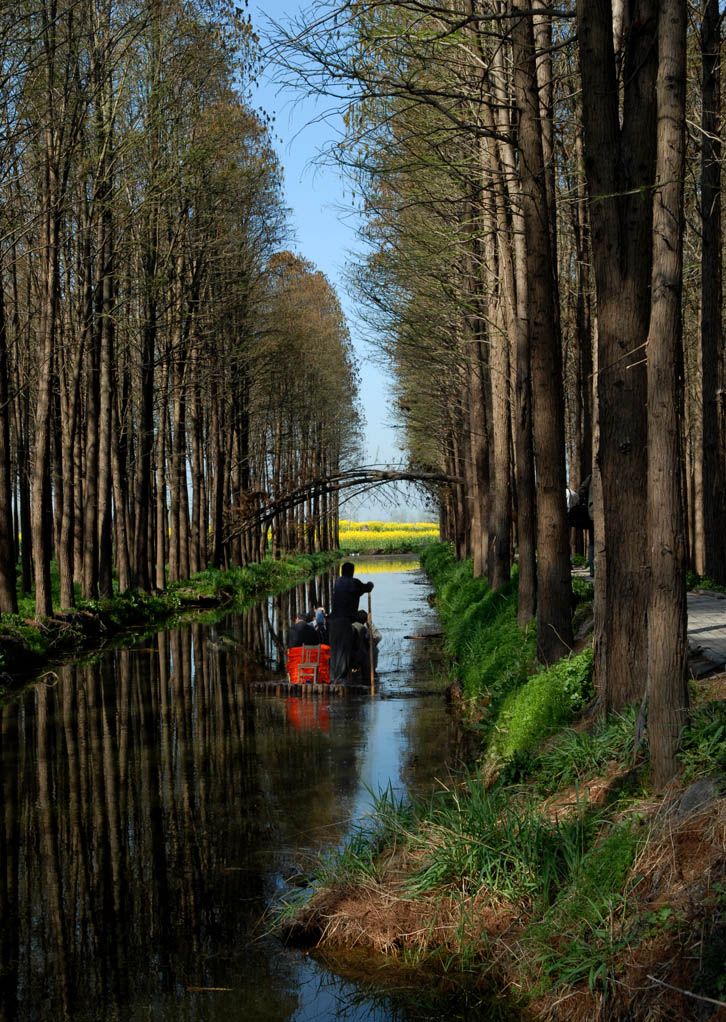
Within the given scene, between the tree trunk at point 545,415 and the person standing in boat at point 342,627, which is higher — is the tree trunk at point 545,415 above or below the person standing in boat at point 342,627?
A: above

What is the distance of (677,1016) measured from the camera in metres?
4.52

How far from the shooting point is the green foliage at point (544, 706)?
9.39 m

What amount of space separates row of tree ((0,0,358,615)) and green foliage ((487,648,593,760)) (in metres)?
10.5

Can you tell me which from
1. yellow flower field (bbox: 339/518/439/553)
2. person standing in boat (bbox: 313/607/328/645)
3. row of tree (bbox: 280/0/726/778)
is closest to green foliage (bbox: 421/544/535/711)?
row of tree (bbox: 280/0/726/778)

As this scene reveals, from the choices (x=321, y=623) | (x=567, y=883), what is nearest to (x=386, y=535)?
(x=321, y=623)

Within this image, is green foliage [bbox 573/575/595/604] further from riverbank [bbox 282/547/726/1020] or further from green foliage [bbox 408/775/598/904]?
green foliage [bbox 408/775/598/904]

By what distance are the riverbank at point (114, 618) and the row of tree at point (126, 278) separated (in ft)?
2.21

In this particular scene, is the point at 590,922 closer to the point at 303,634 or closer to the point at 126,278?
the point at 303,634

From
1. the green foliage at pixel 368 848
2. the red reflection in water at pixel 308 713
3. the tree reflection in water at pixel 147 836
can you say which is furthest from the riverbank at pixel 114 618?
the green foliage at pixel 368 848

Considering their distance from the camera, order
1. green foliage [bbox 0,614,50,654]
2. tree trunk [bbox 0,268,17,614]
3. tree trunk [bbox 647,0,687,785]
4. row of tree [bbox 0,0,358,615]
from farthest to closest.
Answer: row of tree [bbox 0,0,358,615] → tree trunk [bbox 0,268,17,614] → green foliage [bbox 0,614,50,654] → tree trunk [bbox 647,0,687,785]

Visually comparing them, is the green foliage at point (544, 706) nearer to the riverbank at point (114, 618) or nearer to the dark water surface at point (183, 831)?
the dark water surface at point (183, 831)

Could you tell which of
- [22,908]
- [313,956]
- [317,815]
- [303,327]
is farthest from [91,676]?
[303,327]

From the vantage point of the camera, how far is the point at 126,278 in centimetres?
2620

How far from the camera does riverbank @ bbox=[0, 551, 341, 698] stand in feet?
61.7
